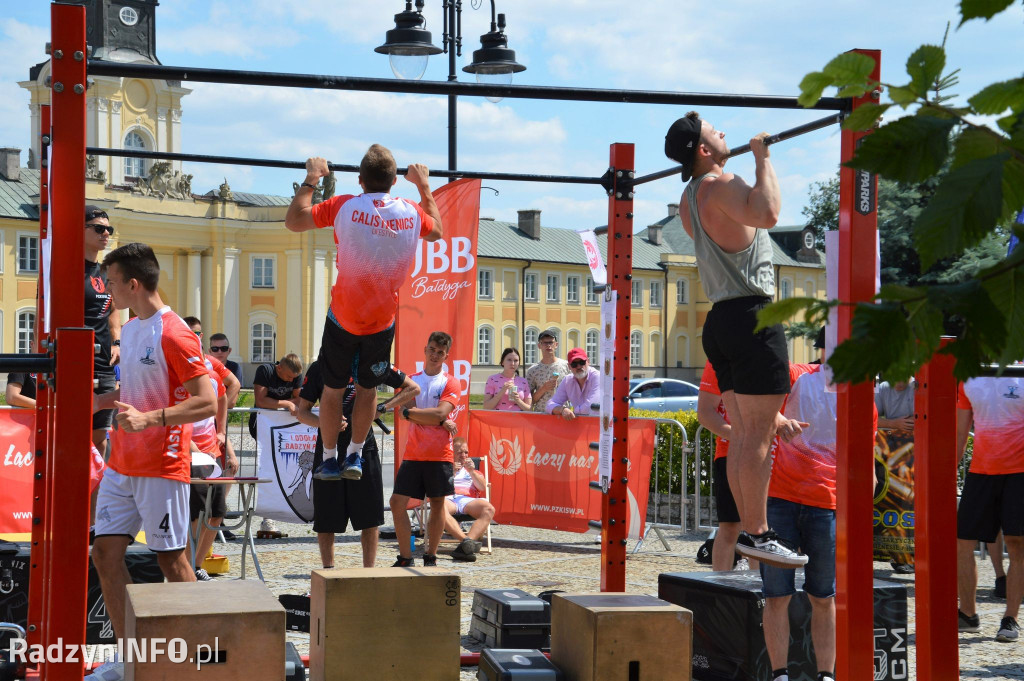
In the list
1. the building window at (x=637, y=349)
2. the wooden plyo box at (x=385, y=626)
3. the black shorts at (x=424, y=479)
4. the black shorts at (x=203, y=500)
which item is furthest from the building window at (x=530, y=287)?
the wooden plyo box at (x=385, y=626)

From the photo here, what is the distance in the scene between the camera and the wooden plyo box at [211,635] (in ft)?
13.0

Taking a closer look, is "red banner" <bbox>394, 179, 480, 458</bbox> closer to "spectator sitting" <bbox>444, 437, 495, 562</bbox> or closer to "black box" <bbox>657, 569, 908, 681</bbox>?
"spectator sitting" <bbox>444, 437, 495, 562</bbox>

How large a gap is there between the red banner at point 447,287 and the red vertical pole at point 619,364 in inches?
210

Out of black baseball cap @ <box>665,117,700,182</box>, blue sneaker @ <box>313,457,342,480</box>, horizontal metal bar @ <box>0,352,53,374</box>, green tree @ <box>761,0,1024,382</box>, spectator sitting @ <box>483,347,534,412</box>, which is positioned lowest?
blue sneaker @ <box>313,457,342,480</box>

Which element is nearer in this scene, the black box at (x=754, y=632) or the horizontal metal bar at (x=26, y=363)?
the horizontal metal bar at (x=26, y=363)

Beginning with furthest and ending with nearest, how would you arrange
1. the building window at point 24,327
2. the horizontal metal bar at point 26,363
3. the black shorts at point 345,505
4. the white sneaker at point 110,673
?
1. the building window at point 24,327
2. the black shorts at point 345,505
3. the white sneaker at point 110,673
4. the horizontal metal bar at point 26,363

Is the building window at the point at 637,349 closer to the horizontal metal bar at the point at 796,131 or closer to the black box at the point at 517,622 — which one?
the black box at the point at 517,622

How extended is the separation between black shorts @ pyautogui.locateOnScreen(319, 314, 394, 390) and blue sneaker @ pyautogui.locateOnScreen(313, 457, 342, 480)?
0.62m

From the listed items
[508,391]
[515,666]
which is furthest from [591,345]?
[515,666]

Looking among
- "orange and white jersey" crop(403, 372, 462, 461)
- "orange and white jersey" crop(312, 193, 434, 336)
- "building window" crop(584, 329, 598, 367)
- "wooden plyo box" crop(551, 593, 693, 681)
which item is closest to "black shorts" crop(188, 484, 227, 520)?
"orange and white jersey" crop(403, 372, 462, 461)

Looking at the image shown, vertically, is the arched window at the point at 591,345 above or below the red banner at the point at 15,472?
above

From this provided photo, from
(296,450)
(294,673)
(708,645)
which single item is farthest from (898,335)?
(296,450)

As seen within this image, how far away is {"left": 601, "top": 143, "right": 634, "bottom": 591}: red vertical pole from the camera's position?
19.4 feet

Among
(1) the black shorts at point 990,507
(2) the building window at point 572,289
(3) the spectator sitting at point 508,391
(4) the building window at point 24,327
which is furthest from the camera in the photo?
(2) the building window at point 572,289
